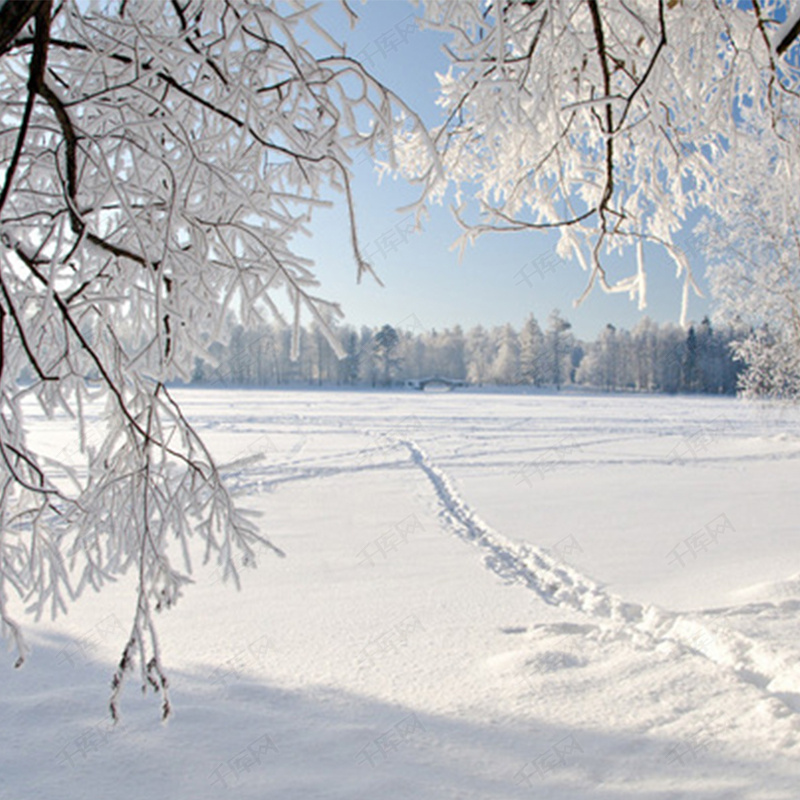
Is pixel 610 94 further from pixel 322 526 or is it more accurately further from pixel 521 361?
pixel 521 361

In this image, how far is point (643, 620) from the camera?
4207 millimetres

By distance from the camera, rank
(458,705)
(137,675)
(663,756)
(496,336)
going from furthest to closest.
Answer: (496,336)
(137,675)
(458,705)
(663,756)

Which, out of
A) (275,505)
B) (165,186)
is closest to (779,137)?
(165,186)

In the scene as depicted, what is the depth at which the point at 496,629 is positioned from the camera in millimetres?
4070

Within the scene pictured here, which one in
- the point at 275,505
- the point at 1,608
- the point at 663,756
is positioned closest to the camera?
the point at 1,608

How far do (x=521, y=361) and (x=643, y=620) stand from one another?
2875 inches

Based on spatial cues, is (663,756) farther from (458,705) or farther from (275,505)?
(275,505)

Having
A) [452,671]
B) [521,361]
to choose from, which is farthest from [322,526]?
[521,361]

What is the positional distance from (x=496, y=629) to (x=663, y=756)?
5.20ft

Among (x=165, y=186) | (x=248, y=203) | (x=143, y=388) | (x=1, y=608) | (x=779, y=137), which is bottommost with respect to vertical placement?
(x=1, y=608)

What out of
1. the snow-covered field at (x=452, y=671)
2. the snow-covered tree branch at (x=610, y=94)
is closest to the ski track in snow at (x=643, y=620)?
the snow-covered field at (x=452, y=671)

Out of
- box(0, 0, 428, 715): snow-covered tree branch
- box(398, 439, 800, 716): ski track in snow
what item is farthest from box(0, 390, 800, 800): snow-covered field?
box(0, 0, 428, 715): snow-covered tree branch

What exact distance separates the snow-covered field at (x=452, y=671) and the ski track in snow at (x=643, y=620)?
0.02 meters

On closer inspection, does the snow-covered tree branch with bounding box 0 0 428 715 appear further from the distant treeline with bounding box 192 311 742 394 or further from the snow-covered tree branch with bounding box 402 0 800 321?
the distant treeline with bounding box 192 311 742 394
